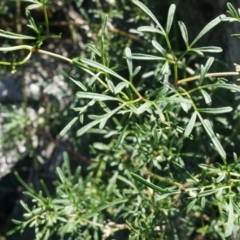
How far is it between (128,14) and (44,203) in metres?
0.84

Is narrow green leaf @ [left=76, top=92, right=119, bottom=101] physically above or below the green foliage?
above

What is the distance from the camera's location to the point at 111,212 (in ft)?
5.59

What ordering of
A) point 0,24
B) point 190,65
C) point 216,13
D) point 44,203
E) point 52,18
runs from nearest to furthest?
1. point 44,203
2. point 216,13
3. point 190,65
4. point 0,24
5. point 52,18

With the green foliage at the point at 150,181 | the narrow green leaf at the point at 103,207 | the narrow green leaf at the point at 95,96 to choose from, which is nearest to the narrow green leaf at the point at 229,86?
the green foliage at the point at 150,181

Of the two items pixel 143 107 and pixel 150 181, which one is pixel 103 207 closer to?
pixel 150 181

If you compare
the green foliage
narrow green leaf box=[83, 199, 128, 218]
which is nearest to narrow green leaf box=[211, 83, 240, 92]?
the green foliage

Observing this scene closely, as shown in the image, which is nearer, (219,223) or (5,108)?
(219,223)

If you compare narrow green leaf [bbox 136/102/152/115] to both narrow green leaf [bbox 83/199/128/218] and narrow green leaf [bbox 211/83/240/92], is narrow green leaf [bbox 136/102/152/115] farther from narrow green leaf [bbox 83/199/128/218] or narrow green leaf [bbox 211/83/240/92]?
narrow green leaf [bbox 83/199/128/218]

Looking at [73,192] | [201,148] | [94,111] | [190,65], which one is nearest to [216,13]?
[190,65]

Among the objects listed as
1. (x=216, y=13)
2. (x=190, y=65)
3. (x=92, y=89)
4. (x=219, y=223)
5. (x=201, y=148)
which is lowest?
(x=219, y=223)

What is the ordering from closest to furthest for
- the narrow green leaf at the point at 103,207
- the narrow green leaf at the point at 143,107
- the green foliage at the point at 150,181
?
1. the narrow green leaf at the point at 143,107
2. the green foliage at the point at 150,181
3. the narrow green leaf at the point at 103,207

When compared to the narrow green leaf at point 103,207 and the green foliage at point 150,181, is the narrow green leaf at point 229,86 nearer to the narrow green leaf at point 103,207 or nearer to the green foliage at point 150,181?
the green foliage at point 150,181

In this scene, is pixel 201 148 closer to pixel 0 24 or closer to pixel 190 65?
pixel 190 65

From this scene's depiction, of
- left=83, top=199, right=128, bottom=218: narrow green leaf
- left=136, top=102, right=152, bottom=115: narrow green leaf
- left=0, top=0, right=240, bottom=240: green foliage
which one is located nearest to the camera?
left=136, top=102, right=152, bottom=115: narrow green leaf
